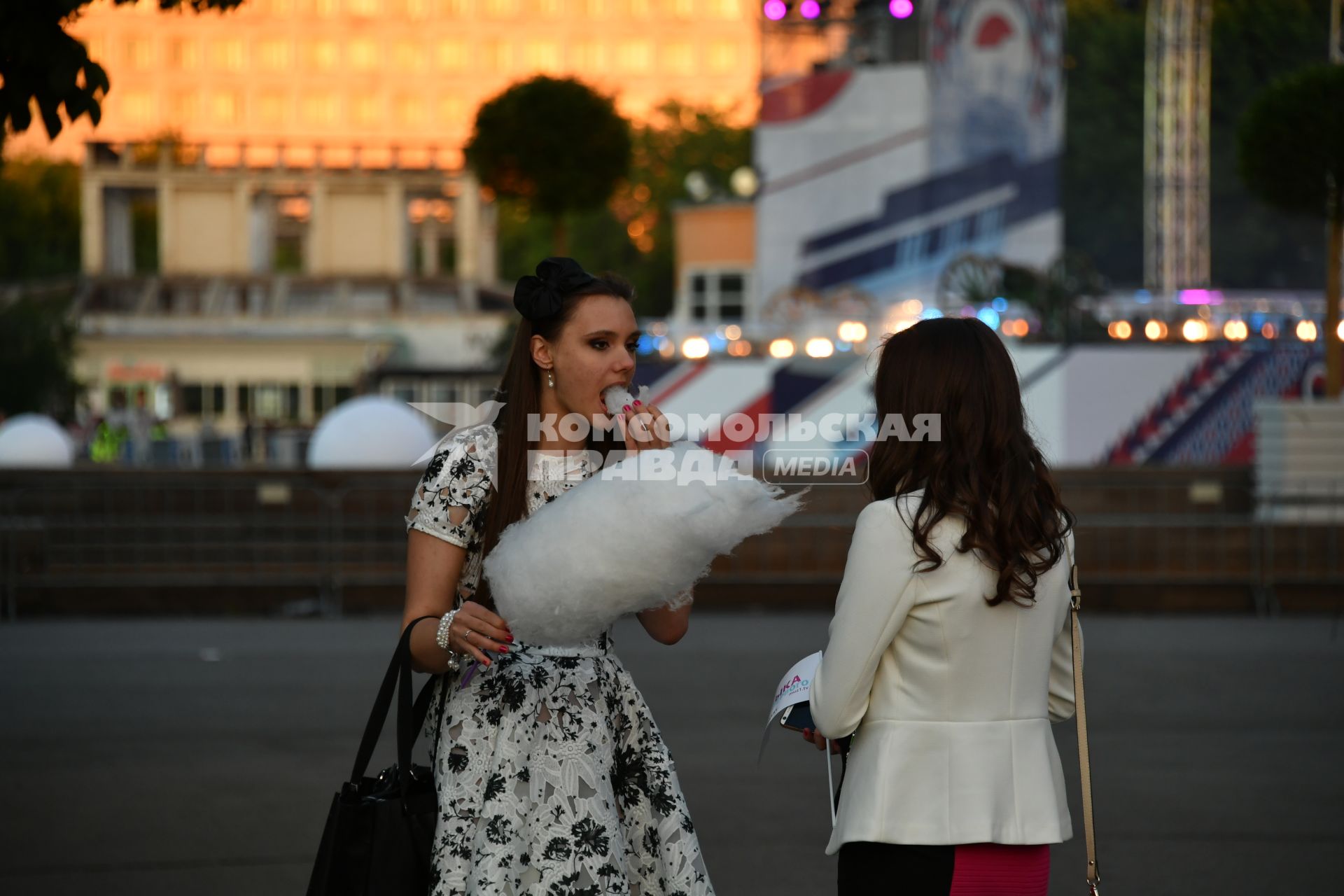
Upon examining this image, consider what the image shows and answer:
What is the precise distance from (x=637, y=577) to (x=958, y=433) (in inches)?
24.6

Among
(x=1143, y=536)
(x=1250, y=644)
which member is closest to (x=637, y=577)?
(x=1250, y=644)

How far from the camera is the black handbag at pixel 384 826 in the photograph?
117 inches

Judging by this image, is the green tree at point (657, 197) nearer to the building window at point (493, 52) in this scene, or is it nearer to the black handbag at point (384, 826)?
the building window at point (493, 52)

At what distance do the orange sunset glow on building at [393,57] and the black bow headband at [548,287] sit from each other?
103 metres

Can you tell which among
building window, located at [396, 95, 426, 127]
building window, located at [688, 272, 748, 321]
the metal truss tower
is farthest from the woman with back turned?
building window, located at [396, 95, 426, 127]

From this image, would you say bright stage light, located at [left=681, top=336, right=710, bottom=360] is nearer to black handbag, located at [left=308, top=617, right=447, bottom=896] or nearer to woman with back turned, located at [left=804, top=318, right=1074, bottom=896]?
black handbag, located at [left=308, top=617, right=447, bottom=896]

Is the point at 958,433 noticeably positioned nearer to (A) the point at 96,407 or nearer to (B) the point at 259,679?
(B) the point at 259,679

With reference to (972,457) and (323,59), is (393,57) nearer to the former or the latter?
(323,59)

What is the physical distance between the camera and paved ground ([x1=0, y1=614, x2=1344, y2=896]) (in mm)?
5777

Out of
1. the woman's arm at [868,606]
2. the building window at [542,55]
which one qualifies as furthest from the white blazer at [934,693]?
the building window at [542,55]

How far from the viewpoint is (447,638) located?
9.79 ft

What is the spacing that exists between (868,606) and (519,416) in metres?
0.85

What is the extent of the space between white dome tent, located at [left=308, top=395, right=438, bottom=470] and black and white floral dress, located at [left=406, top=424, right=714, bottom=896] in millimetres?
12778

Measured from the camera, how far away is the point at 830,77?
78.4 ft
